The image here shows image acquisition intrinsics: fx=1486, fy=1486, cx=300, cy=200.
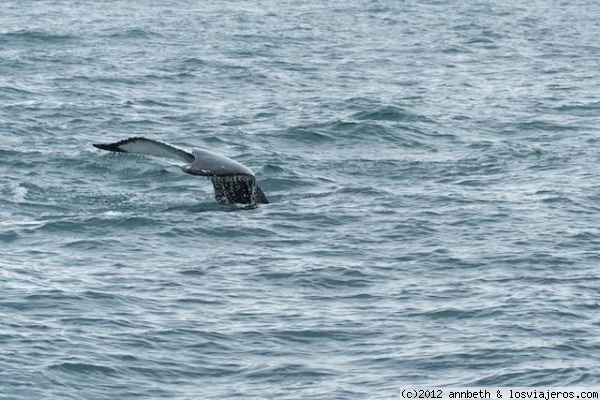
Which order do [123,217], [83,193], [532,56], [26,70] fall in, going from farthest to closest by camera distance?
[532,56]
[26,70]
[83,193]
[123,217]

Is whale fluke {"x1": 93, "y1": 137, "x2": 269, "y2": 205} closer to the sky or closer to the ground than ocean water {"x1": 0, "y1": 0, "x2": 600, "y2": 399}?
closer to the sky

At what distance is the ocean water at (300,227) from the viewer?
22.2 metres

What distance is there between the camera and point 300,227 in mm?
29828

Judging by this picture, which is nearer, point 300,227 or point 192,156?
point 192,156

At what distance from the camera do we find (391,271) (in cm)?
2680

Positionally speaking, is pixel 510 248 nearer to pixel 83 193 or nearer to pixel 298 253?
pixel 298 253

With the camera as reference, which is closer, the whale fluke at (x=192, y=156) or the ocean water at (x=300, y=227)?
the ocean water at (x=300, y=227)

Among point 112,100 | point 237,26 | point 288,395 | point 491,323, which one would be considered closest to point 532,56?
point 237,26

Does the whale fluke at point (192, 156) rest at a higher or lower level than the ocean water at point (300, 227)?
higher

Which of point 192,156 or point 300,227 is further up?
point 192,156

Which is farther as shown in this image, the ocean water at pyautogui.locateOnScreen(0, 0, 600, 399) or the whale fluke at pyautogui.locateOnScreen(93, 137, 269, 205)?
A: the whale fluke at pyautogui.locateOnScreen(93, 137, 269, 205)

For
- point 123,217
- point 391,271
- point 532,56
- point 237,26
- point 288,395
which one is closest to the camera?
point 288,395

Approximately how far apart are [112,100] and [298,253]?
18.9 m

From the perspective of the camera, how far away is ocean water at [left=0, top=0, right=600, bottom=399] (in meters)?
22.2
